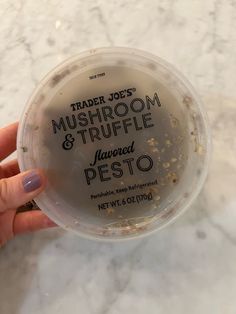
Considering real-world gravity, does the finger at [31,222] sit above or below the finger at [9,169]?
below

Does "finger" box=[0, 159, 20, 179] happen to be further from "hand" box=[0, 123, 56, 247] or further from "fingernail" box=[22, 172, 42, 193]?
"fingernail" box=[22, 172, 42, 193]

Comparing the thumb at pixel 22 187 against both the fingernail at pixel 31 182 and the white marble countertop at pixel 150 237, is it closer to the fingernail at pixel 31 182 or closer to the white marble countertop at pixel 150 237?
the fingernail at pixel 31 182

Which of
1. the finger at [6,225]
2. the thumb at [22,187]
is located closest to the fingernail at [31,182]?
the thumb at [22,187]

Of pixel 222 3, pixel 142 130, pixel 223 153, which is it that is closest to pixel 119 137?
pixel 142 130

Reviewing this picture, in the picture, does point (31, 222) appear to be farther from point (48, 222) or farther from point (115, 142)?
point (115, 142)

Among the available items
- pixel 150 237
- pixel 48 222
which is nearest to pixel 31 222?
pixel 48 222

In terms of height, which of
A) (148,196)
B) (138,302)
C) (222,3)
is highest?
(222,3)

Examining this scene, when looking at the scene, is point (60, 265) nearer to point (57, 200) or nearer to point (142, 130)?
point (57, 200)

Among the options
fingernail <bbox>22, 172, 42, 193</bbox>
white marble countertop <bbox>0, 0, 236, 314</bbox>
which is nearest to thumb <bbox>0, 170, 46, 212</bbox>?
fingernail <bbox>22, 172, 42, 193</bbox>
